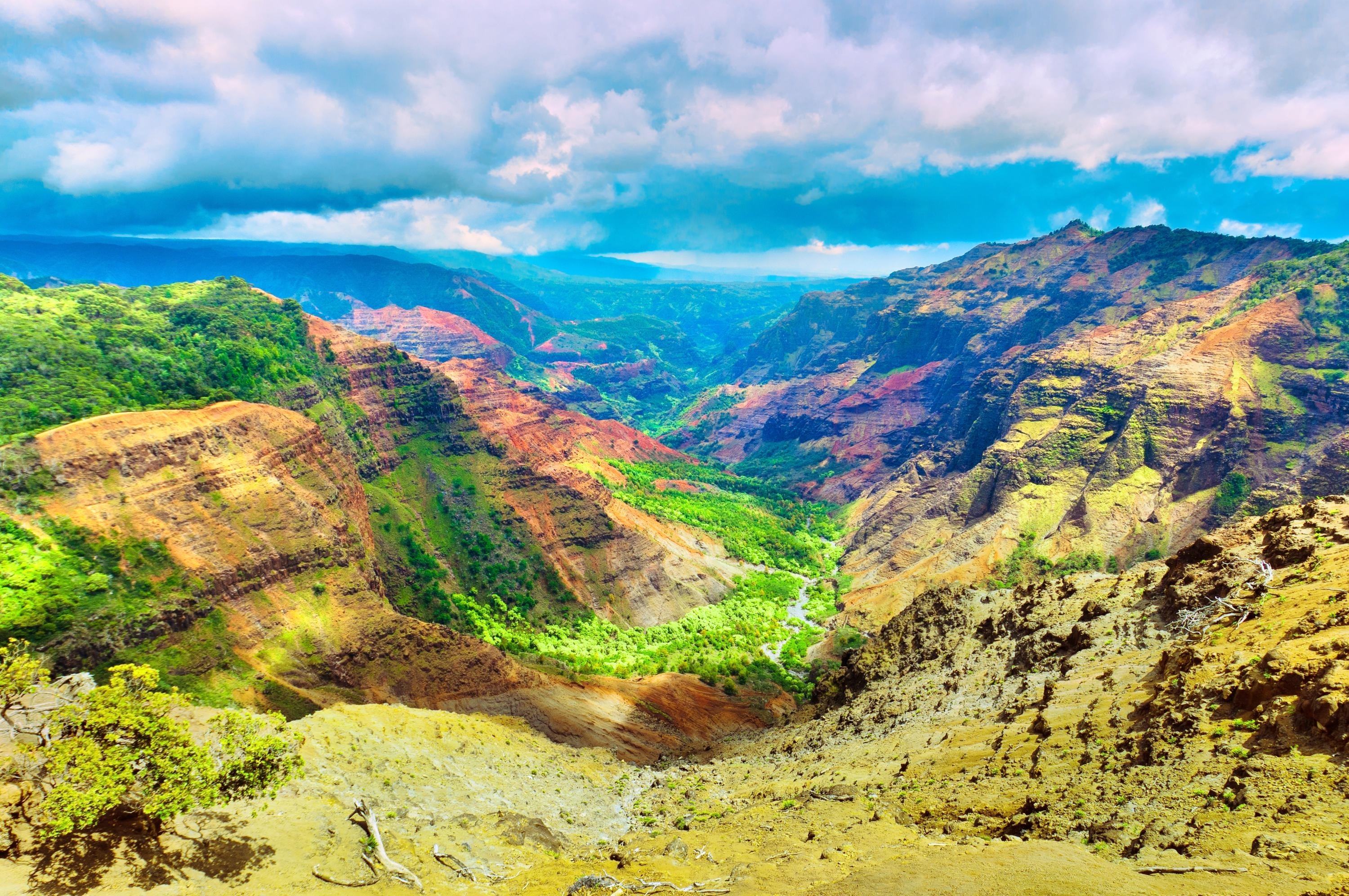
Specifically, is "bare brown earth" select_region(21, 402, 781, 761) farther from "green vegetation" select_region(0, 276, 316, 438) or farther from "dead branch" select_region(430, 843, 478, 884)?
"dead branch" select_region(430, 843, 478, 884)

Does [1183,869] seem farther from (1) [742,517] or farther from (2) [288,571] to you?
(1) [742,517]

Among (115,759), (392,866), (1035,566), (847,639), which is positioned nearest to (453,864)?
(392,866)

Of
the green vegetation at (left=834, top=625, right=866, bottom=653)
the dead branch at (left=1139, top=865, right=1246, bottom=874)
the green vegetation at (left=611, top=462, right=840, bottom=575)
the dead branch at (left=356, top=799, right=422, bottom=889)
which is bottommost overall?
the green vegetation at (left=834, top=625, right=866, bottom=653)

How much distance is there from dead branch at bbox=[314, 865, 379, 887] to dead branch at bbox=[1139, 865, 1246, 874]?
95.3 feet

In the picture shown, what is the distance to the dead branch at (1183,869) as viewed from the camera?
58.0 ft

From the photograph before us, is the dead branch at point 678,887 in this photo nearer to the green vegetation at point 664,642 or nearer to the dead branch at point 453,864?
the dead branch at point 453,864

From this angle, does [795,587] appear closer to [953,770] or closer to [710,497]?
[710,497]

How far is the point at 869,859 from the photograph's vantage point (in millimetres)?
26500

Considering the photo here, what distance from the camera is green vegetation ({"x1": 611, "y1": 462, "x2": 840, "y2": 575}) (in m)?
145

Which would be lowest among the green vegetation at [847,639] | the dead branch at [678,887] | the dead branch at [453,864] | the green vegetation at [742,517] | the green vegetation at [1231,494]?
the green vegetation at [847,639]

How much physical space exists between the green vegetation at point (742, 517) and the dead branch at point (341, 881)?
10918cm

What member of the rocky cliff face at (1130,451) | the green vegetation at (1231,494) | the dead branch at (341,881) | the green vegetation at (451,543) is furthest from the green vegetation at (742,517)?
the dead branch at (341,881)

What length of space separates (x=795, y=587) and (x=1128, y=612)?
9114 centimetres

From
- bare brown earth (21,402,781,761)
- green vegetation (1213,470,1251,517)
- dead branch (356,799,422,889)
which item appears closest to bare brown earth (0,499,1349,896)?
dead branch (356,799,422,889)
